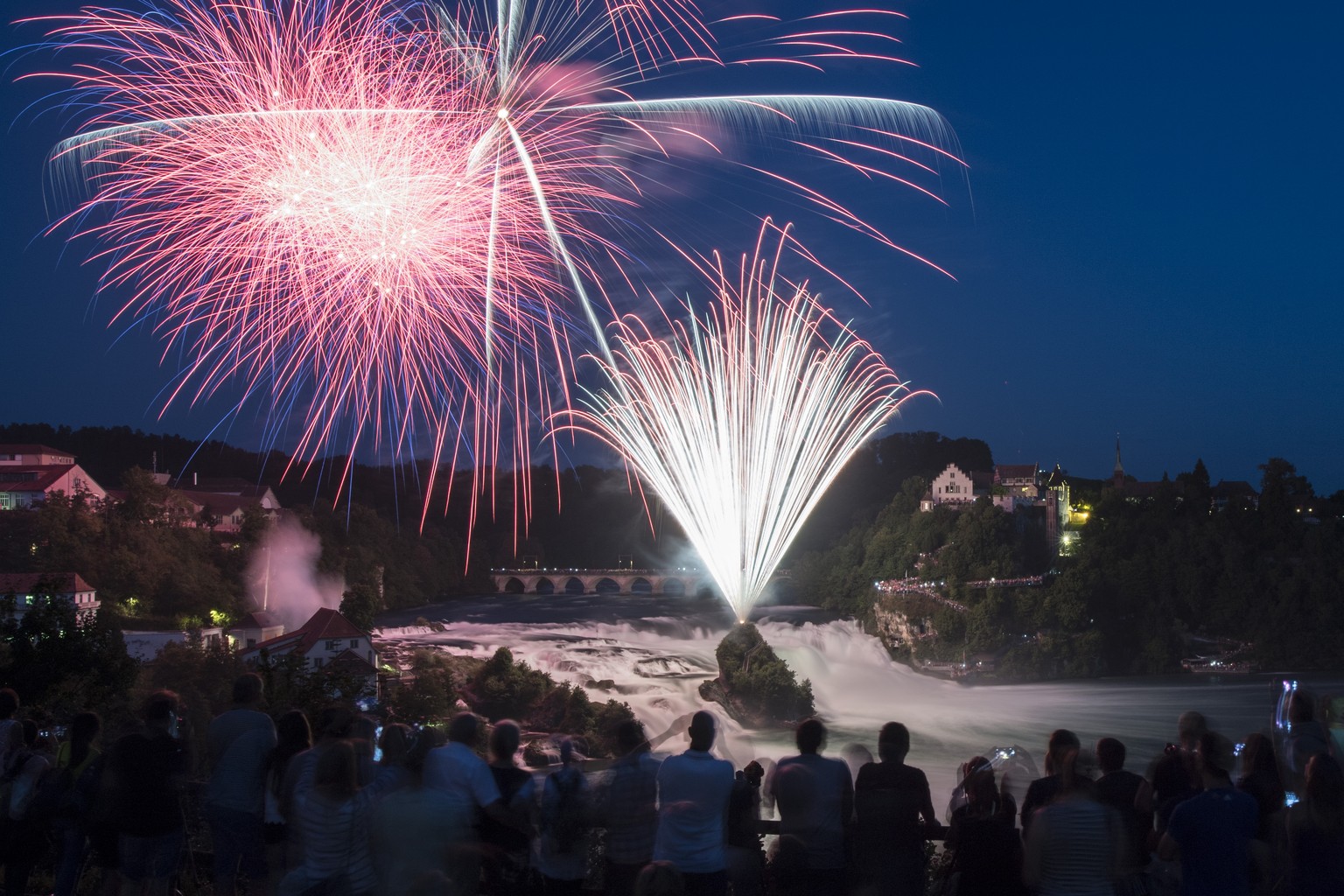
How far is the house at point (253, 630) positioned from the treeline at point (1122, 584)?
24.3 metres

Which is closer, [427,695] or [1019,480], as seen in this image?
[427,695]

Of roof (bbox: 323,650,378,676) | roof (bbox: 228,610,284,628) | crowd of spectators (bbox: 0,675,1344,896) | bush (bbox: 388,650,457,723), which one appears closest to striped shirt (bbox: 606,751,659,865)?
crowd of spectators (bbox: 0,675,1344,896)

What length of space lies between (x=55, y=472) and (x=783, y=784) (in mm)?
49899

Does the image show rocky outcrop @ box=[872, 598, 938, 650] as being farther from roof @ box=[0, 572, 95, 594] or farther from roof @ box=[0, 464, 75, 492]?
roof @ box=[0, 464, 75, 492]

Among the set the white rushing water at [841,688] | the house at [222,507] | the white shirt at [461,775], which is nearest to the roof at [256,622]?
the white rushing water at [841,688]

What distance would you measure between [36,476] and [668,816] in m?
49.9

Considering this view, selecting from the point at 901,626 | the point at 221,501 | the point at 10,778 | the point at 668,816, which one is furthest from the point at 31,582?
the point at 668,816

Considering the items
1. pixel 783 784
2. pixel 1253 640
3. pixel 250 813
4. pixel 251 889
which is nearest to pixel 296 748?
pixel 250 813

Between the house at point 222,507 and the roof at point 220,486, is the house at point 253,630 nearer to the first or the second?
the house at point 222,507

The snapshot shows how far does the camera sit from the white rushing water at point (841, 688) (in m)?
30.0

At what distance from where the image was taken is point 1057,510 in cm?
5291

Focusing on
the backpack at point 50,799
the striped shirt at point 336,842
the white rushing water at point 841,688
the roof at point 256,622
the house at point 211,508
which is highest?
the house at point 211,508

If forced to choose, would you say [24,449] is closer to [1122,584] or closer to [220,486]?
[220,486]

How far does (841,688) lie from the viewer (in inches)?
1516
